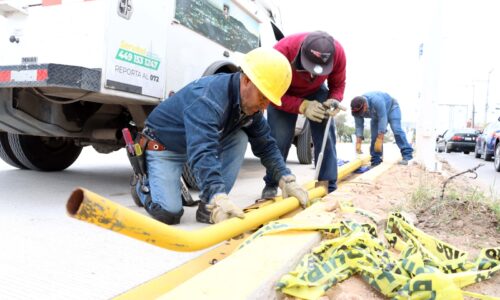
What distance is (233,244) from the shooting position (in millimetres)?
2566

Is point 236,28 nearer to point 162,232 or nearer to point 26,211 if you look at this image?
point 26,211

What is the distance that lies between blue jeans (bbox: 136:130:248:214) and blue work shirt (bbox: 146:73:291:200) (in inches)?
3.8

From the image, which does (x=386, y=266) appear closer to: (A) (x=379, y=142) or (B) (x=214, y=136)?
(B) (x=214, y=136)

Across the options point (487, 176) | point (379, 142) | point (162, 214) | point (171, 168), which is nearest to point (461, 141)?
point (487, 176)

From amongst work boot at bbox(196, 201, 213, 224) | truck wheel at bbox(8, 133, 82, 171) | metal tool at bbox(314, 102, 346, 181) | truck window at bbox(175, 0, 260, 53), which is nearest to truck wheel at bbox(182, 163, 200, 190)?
work boot at bbox(196, 201, 213, 224)

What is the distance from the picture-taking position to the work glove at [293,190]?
10.2ft

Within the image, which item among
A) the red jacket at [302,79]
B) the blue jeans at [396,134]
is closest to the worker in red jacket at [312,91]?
the red jacket at [302,79]

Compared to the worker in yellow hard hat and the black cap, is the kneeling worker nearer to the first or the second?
the black cap

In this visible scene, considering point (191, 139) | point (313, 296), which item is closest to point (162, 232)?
point (313, 296)

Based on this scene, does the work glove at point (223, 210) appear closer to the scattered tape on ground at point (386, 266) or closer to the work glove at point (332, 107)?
the scattered tape on ground at point (386, 266)

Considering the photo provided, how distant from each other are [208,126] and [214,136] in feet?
0.23

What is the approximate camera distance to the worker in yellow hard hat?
8.06 feet

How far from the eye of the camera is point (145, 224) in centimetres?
148

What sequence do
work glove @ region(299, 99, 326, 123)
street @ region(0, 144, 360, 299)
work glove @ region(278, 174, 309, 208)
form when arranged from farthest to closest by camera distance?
1. work glove @ region(299, 99, 326, 123)
2. work glove @ region(278, 174, 309, 208)
3. street @ region(0, 144, 360, 299)
